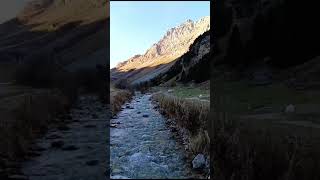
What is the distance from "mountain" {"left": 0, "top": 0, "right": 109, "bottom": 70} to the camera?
7922 mm

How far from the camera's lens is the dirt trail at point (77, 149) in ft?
23.2

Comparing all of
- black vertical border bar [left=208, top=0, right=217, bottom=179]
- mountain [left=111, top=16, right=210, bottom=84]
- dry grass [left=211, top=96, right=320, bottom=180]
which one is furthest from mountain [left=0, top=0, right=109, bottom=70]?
dry grass [left=211, top=96, right=320, bottom=180]

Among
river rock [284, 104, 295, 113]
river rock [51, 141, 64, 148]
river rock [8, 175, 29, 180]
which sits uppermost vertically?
river rock [284, 104, 295, 113]

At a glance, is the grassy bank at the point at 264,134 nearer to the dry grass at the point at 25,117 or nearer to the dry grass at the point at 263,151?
the dry grass at the point at 263,151

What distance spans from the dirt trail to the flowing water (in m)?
0.22

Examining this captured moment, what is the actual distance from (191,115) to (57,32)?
9.38ft

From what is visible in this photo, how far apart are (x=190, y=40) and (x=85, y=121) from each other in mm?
2324

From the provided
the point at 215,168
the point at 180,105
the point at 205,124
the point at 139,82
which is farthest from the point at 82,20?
A: the point at 215,168

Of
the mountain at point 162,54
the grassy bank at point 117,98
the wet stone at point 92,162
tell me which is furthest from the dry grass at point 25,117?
the mountain at point 162,54

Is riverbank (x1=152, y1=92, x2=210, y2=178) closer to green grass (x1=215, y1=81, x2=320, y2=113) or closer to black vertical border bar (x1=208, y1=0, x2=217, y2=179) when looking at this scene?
black vertical border bar (x1=208, y1=0, x2=217, y2=179)

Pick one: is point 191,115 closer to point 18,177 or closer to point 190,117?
point 190,117

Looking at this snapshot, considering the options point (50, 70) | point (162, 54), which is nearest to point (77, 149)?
point (50, 70)

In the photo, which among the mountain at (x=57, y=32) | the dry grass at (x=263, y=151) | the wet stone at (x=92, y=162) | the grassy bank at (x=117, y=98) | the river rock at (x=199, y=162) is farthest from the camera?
the grassy bank at (x=117, y=98)

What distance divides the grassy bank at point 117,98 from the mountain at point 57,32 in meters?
0.68
